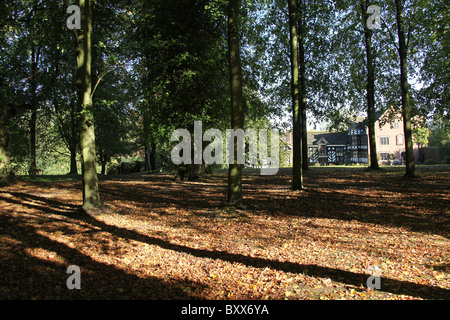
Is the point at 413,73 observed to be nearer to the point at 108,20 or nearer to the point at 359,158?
the point at 108,20

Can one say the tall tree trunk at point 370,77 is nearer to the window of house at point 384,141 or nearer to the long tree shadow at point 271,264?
the long tree shadow at point 271,264

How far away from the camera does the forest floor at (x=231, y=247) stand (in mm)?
4562

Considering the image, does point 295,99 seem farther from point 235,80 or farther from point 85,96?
point 85,96

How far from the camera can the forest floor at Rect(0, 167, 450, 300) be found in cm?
456

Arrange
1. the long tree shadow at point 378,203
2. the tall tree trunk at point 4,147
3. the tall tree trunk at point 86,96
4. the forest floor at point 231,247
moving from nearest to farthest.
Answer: the forest floor at point 231,247 < the long tree shadow at point 378,203 < the tall tree trunk at point 86,96 < the tall tree trunk at point 4,147

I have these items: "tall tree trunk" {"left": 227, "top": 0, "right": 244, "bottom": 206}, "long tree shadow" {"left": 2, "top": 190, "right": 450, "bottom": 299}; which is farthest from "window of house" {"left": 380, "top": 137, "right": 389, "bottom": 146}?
"long tree shadow" {"left": 2, "top": 190, "right": 450, "bottom": 299}

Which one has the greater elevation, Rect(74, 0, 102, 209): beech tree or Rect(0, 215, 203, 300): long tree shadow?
Rect(74, 0, 102, 209): beech tree

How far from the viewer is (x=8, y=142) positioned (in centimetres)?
1625

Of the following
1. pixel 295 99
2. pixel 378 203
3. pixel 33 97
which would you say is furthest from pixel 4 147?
pixel 378 203

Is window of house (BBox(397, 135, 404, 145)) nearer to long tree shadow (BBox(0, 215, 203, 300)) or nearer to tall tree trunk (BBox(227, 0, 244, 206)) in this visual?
tall tree trunk (BBox(227, 0, 244, 206))

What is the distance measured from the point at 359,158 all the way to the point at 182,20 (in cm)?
5091

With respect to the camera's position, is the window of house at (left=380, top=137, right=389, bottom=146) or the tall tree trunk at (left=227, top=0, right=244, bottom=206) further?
the window of house at (left=380, top=137, right=389, bottom=146)

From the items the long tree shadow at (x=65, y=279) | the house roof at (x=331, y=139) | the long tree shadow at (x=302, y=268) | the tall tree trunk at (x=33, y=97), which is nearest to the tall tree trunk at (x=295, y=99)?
the long tree shadow at (x=302, y=268)
